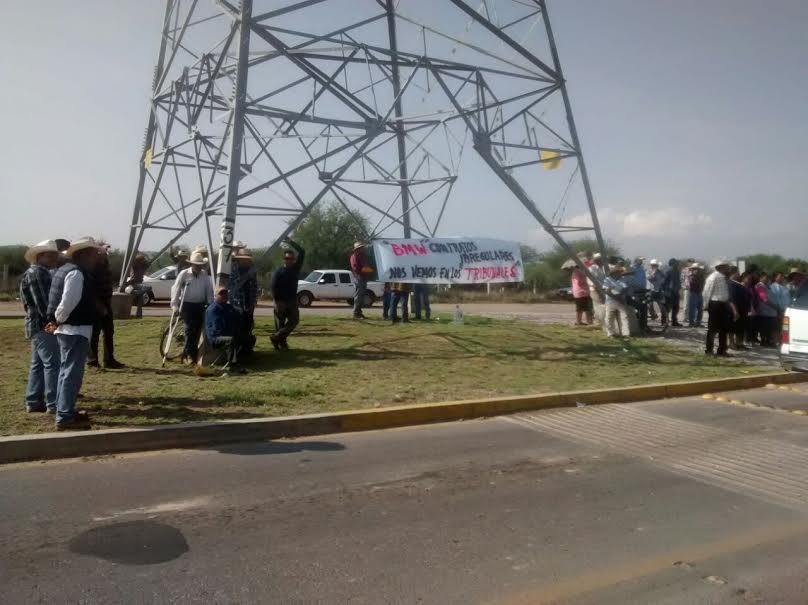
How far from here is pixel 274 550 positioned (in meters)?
4.30

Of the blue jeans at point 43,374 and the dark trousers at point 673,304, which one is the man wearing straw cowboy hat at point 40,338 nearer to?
the blue jeans at point 43,374

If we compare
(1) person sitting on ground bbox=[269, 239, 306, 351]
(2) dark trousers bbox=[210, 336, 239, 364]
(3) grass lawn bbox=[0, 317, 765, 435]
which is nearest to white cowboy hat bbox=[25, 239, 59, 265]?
(3) grass lawn bbox=[0, 317, 765, 435]

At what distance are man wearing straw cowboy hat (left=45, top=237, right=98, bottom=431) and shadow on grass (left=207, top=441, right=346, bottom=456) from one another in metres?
1.24

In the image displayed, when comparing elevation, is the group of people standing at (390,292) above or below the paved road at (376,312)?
above

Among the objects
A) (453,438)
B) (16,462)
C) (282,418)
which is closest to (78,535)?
(16,462)

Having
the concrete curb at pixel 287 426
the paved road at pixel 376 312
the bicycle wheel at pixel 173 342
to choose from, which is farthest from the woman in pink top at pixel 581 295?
the bicycle wheel at pixel 173 342

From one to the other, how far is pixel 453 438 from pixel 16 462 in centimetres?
387

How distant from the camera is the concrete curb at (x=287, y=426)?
20.2 feet

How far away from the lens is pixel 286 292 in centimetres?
1125

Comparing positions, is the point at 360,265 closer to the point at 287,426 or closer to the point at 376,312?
the point at 376,312

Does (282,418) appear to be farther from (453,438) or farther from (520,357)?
(520,357)

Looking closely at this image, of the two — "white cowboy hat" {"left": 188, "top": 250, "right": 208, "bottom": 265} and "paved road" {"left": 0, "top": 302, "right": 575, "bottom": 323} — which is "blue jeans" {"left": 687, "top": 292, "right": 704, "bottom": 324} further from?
"white cowboy hat" {"left": 188, "top": 250, "right": 208, "bottom": 265}

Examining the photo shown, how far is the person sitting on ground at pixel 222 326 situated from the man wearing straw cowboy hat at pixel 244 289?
0.63m

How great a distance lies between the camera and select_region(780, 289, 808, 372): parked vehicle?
11617 mm
